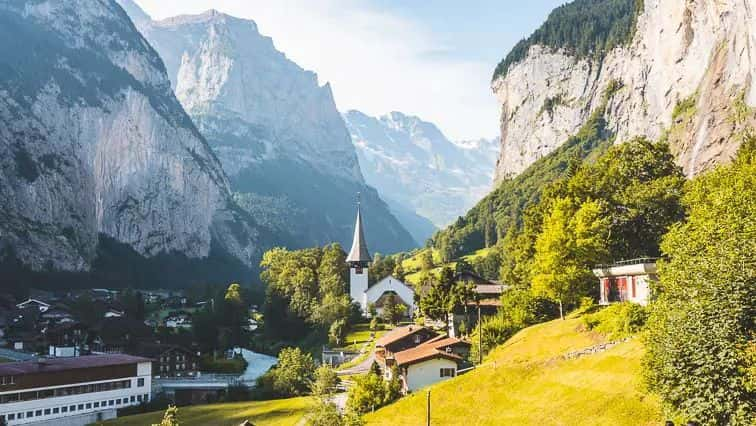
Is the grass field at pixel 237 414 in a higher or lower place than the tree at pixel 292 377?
lower

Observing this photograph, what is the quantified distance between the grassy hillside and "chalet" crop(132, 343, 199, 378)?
51.2 metres

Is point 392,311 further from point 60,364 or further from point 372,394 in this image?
point 372,394

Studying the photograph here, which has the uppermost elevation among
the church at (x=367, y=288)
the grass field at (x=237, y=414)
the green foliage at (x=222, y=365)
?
the church at (x=367, y=288)

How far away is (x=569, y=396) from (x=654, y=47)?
16163 centimetres

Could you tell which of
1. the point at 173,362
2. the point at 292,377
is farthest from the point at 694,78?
the point at 173,362

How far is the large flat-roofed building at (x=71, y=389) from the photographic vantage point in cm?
7494

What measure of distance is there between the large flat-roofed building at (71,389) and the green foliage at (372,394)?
37.6 meters

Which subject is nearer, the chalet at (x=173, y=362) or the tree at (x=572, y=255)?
the tree at (x=572, y=255)

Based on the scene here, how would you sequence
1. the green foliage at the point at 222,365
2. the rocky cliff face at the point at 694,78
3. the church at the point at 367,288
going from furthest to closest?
the rocky cliff face at the point at 694,78
the church at the point at 367,288
the green foliage at the point at 222,365

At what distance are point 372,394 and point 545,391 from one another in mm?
18261

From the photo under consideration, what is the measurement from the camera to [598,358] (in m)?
47.9

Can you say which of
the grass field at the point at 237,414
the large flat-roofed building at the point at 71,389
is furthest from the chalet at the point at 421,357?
the large flat-roofed building at the point at 71,389

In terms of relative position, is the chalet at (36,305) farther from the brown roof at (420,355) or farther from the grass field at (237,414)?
the brown roof at (420,355)

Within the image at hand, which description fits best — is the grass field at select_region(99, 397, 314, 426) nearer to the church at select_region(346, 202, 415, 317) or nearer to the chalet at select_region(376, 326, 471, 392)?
the chalet at select_region(376, 326, 471, 392)
